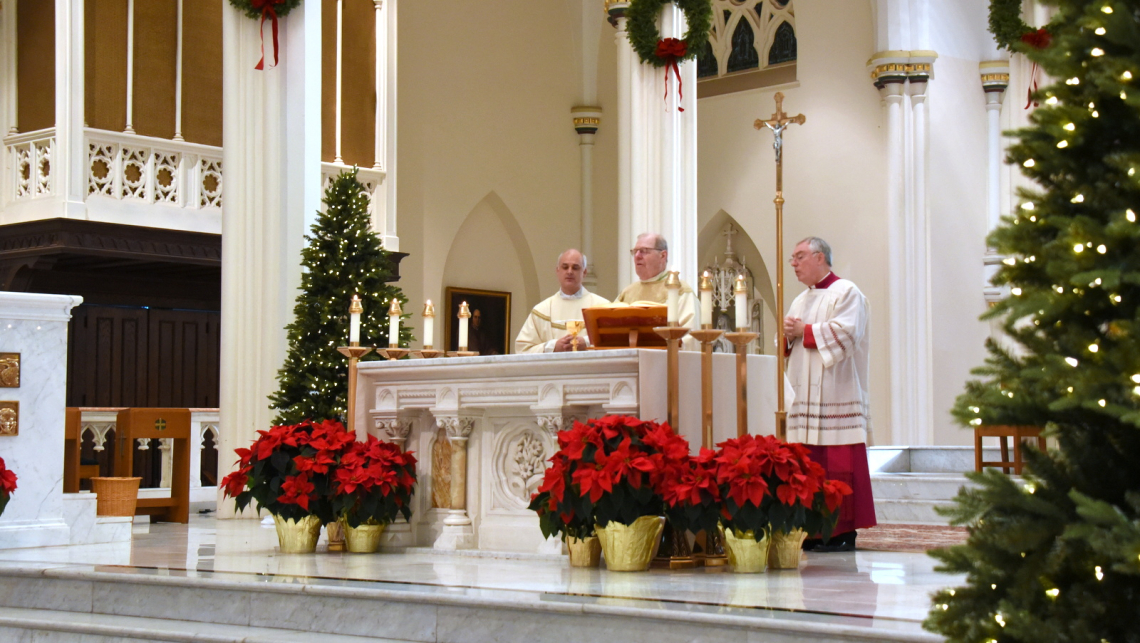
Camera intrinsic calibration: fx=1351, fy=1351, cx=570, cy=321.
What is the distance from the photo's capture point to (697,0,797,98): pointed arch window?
60.6 ft

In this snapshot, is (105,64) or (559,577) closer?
(559,577)

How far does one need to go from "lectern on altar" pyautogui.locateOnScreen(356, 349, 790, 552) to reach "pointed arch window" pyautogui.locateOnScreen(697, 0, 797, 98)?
38.0 feet

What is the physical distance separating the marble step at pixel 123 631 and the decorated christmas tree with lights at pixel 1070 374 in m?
3.06

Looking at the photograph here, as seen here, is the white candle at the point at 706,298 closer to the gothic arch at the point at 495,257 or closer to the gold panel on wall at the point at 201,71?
the gold panel on wall at the point at 201,71

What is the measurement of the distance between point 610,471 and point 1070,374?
3444 mm

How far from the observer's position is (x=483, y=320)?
19000 millimetres

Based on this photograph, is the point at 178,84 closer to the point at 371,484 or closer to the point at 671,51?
the point at 671,51

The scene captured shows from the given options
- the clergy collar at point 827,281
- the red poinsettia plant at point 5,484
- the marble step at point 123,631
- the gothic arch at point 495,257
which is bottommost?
the marble step at point 123,631

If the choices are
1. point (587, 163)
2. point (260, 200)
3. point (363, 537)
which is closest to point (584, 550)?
point (363, 537)

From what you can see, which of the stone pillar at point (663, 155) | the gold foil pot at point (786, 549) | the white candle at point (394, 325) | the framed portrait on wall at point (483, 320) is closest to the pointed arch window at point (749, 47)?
the framed portrait on wall at point (483, 320)

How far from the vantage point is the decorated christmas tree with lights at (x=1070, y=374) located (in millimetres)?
2744

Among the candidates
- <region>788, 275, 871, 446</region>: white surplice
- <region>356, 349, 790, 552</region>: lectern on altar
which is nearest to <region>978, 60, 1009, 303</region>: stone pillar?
<region>788, 275, 871, 446</region>: white surplice

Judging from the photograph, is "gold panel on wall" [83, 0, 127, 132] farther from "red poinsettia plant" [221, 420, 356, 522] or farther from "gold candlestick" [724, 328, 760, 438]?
"gold candlestick" [724, 328, 760, 438]

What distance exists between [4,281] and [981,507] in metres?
12.2
